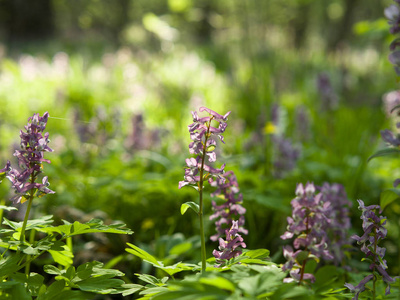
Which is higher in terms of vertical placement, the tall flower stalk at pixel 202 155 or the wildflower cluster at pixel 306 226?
the tall flower stalk at pixel 202 155

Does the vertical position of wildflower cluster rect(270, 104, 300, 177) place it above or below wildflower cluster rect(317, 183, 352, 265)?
above

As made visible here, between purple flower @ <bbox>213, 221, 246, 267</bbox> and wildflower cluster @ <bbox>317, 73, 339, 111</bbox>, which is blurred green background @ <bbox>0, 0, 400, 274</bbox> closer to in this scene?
wildflower cluster @ <bbox>317, 73, 339, 111</bbox>

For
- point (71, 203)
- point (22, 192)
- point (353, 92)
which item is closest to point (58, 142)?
point (71, 203)

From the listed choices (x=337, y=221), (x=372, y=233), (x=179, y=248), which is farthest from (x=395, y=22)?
(x=179, y=248)

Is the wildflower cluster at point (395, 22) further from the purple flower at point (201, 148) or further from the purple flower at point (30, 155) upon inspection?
the purple flower at point (30, 155)

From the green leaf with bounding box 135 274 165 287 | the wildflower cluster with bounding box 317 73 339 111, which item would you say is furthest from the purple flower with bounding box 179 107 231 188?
the wildflower cluster with bounding box 317 73 339 111

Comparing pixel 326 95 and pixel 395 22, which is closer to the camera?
pixel 395 22

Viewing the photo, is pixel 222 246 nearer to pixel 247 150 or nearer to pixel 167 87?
pixel 247 150

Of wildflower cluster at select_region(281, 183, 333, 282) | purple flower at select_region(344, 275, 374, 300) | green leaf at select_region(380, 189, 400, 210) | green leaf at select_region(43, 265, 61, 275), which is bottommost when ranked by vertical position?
purple flower at select_region(344, 275, 374, 300)

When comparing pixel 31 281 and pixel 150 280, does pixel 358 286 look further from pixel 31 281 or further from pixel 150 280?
pixel 31 281

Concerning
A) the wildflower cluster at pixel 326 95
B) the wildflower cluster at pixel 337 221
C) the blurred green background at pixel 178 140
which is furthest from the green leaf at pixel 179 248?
the wildflower cluster at pixel 326 95

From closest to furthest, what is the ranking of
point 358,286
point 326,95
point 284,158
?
point 358,286, point 284,158, point 326,95

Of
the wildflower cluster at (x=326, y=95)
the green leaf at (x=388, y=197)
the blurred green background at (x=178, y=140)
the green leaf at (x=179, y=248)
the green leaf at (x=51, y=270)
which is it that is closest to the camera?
the green leaf at (x=388, y=197)

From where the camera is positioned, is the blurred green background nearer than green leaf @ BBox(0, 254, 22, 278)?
No
